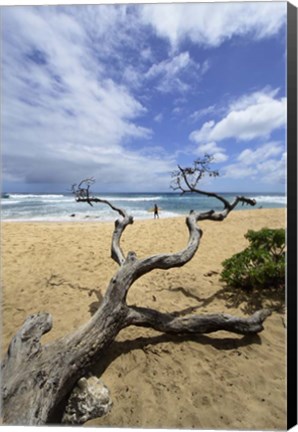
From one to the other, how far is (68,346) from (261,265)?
2.57m

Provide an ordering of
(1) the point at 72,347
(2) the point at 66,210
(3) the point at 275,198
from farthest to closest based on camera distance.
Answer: (2) the point at 66,210, (3) the point at 275,198, (1) the point at 72,347

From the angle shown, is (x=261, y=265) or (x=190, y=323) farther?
(x=261, y=265)

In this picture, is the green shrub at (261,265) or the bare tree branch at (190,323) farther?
the green shrub at (261,265)

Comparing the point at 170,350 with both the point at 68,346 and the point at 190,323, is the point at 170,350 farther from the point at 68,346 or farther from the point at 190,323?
the point at 68,346

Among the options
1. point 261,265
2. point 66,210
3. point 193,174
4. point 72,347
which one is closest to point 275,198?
point 261,265

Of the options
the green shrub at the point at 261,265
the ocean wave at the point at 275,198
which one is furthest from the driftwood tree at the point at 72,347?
the ocean wave at the point at 275,198

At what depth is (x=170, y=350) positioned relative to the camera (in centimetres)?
256

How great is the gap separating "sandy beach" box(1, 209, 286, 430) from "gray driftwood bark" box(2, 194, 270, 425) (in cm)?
20

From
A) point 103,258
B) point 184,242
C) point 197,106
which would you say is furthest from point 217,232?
point 197,106

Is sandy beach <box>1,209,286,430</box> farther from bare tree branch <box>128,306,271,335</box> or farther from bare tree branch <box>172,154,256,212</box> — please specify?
bare tree branch <box>172,154,256,212</box>

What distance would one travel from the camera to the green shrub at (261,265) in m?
3.38

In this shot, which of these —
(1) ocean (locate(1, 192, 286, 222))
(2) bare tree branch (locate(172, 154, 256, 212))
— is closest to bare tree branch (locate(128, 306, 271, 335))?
(2) bare tree branch (locate(172, 154, 256, 212))

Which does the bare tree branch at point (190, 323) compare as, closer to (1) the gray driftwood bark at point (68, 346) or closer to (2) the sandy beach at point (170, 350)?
(1) the gray driftwood bark at point (68, 346)

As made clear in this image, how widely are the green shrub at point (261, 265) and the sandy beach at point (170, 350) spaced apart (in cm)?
26
